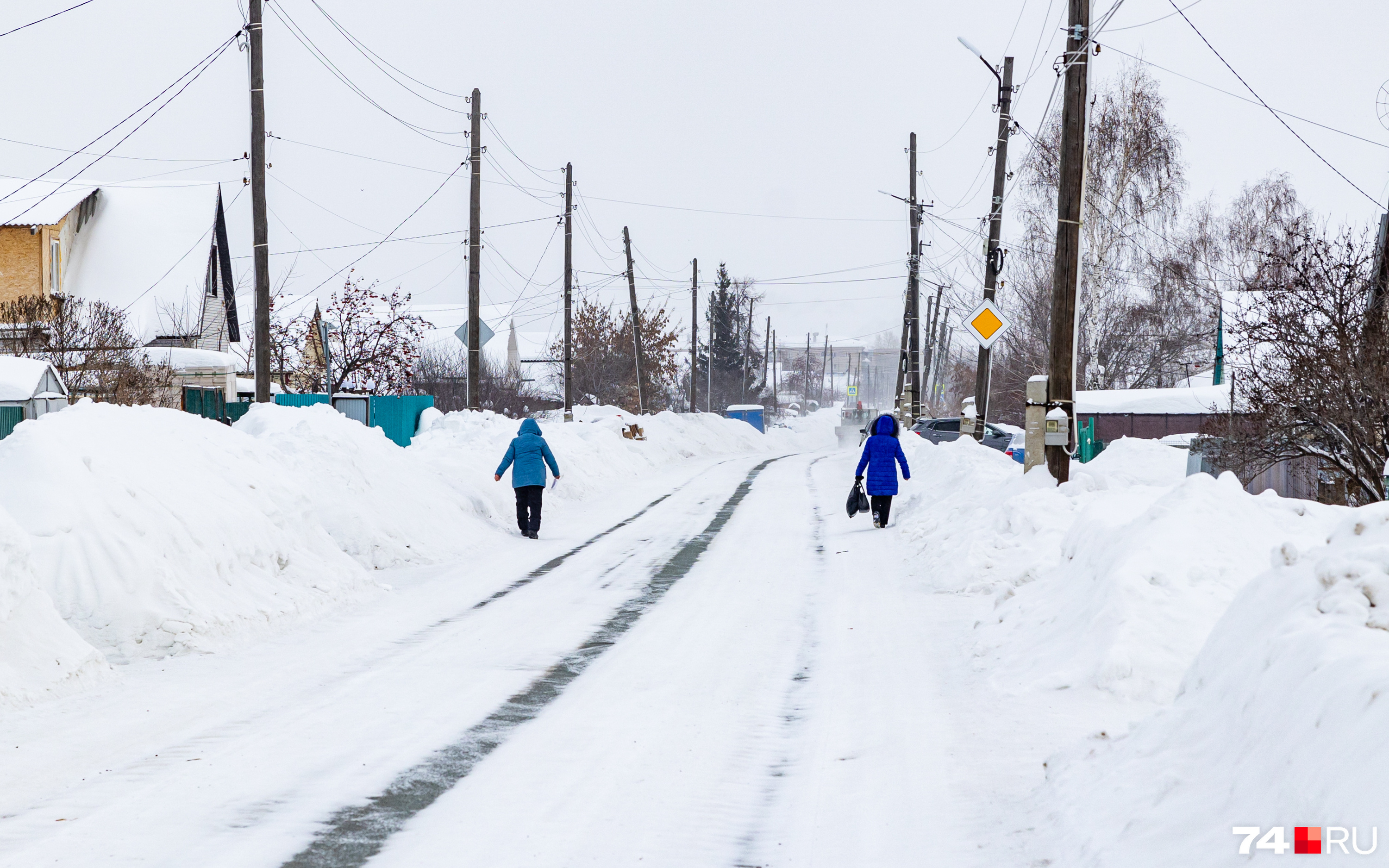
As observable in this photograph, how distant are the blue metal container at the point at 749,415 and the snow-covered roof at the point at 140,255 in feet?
115

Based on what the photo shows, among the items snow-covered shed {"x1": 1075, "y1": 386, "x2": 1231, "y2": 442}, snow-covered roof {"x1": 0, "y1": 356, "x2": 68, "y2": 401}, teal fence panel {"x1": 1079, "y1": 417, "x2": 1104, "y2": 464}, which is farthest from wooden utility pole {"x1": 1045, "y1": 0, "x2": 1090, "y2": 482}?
snow-covered shed {"x1": 1075, "y1": 386, "x2": 1231, "y2": 442}

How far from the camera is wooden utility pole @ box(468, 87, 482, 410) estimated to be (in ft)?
86.9

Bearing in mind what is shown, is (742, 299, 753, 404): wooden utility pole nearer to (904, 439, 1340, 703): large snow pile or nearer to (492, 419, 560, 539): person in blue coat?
(492, 419, 560, 539): person in blue coat

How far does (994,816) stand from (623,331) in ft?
194

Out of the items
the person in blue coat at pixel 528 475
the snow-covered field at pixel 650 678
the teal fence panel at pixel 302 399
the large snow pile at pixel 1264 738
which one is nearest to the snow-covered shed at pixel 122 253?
the teal fence panel at pixel 302 399

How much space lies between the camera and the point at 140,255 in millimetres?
34594

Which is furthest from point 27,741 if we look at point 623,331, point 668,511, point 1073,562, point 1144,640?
point 623,331

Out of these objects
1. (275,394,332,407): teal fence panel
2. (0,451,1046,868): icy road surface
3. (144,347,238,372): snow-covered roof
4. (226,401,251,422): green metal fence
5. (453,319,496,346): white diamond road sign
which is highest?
(453,319,496,346): white diamond road sign

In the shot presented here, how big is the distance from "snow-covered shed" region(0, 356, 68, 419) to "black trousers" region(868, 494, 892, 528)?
39.4 ft

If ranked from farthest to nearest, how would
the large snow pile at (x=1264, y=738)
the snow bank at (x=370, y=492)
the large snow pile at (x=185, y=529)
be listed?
the snow bank at (x=370, y=492) < the large snow pile at (x=185, y=529) < the large snow pile at (x=1264, y=738)

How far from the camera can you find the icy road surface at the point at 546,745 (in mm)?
4227

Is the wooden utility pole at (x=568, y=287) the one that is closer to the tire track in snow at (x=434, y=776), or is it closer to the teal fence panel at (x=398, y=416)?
the teal fence panel at (x=398, y=416)

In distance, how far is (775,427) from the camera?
7981 centimetres

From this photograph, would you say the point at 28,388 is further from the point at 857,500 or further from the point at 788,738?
the point at 788,738
